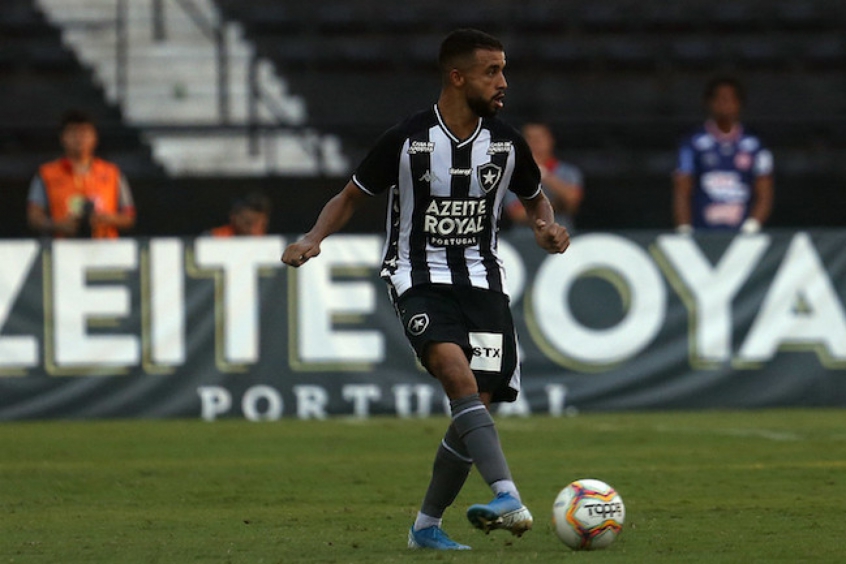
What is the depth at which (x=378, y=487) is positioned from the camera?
773 cm

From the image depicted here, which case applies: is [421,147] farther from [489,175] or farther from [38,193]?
[38,193]

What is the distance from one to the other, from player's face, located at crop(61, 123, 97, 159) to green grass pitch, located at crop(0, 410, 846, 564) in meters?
2.11

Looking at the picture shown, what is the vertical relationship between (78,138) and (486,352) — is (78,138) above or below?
above

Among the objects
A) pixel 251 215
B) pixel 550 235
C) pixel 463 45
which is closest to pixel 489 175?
pixel 550 235

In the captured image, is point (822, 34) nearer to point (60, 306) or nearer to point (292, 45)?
point (292, 45)

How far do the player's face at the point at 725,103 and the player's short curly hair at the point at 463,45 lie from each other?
274 inches

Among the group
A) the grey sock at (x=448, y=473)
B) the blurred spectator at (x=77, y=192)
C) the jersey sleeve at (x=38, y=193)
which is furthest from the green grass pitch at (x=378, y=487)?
the jersey sleeve at (x=38, y=193)

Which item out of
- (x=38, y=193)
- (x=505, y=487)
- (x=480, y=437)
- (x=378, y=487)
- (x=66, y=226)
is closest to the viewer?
(x=505, y=487)

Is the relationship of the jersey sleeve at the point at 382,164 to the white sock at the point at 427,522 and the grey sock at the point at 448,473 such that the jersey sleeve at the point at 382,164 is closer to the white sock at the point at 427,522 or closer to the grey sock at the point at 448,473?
the grey sock at the point at 448,473

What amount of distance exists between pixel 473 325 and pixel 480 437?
0.47m

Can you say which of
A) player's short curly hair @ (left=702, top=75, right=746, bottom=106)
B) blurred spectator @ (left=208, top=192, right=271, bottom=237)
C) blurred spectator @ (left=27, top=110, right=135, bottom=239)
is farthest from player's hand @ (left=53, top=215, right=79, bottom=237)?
player's short curly hair @ (left=702, top=75, right=746, bottom=106)

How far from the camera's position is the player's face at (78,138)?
12.2m

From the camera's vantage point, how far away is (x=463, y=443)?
550 centimetres

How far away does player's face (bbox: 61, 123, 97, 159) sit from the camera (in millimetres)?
12156
